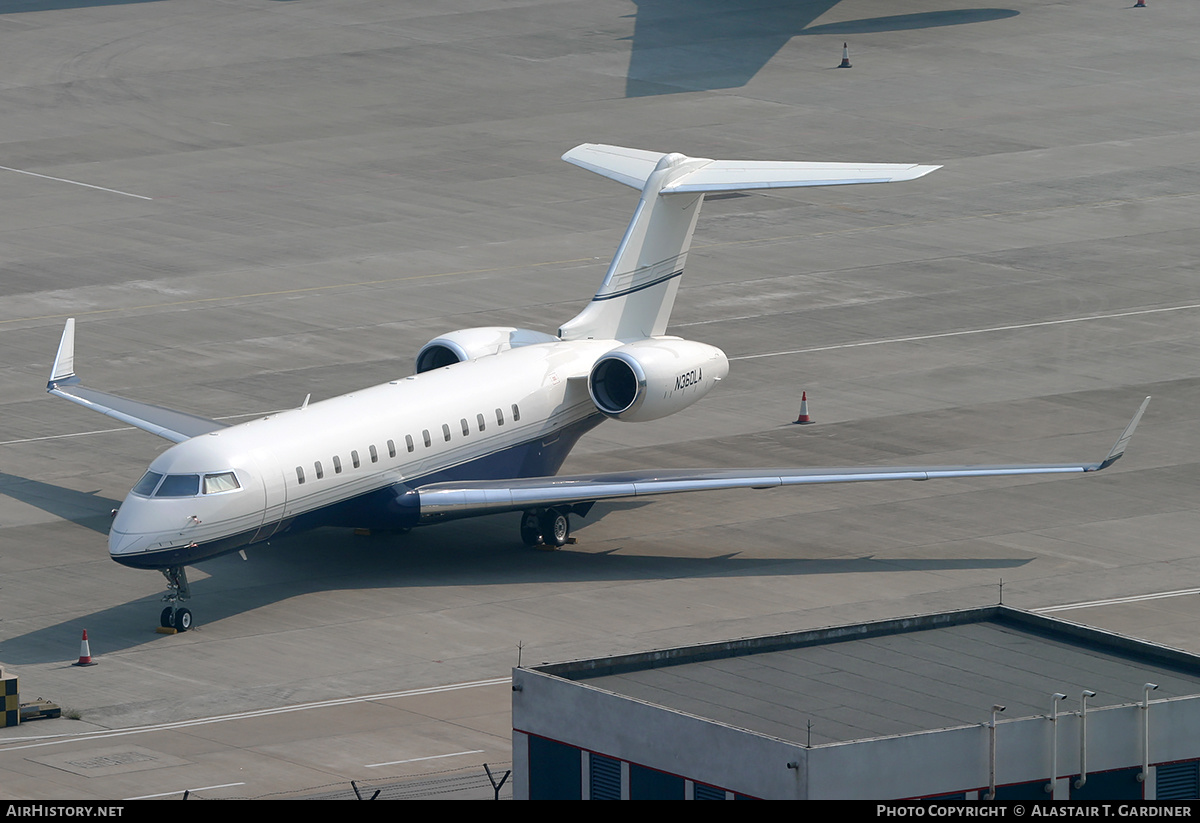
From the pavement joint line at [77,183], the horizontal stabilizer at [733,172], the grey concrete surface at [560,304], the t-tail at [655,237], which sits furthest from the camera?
the pavement joint line at [77,183]

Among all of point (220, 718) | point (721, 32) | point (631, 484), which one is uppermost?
point (721, 32)

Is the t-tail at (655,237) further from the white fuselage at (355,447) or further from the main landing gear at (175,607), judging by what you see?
the main landing gear at (175,607)

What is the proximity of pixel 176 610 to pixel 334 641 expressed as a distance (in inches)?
101

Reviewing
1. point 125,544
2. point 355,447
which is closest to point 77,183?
point 355,447

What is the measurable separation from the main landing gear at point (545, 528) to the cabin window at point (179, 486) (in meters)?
6.79

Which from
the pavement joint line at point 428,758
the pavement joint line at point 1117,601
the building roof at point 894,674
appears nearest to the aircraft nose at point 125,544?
the pavement joint line at point 428,758

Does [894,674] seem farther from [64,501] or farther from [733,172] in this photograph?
[64,501]

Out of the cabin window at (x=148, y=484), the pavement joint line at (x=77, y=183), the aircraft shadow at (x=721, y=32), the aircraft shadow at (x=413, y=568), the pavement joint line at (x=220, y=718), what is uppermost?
the aircraft shadow at (x=721, y=32)

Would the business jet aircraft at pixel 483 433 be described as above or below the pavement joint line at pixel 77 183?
below

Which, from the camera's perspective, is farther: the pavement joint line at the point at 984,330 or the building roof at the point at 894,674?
the pavement joint line at the point at 984,330

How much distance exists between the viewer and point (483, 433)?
124 feet

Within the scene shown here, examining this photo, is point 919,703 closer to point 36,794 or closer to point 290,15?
point 36,794

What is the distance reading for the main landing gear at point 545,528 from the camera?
3809cm

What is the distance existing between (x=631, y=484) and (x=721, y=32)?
52.8 metres
